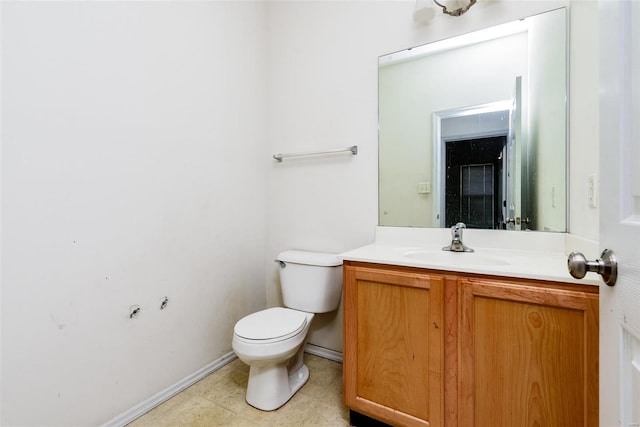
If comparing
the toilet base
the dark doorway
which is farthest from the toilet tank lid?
the dark doorway

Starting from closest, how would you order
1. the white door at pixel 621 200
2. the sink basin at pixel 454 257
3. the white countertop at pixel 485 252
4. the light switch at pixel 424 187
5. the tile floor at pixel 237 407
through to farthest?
the white door at pixel 621 200 → the white countertop at pixel 485 252 → the sink basin at pixel 454 257 → the tile floor at pixel 237 407 → the light switch at pixel 424 187

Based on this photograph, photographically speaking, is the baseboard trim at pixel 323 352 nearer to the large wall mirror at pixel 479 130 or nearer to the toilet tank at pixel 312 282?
the toilet tank at pixel 312 282

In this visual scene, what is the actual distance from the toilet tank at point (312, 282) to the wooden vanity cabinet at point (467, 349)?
404mm

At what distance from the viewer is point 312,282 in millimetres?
1682

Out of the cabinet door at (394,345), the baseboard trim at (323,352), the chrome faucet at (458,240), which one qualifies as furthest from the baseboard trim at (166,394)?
the chrome faucet at (458,240)

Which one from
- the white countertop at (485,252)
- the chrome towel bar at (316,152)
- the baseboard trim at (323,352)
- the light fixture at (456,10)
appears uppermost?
the light fixture at (456,10)

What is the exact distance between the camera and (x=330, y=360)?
74.0 inches

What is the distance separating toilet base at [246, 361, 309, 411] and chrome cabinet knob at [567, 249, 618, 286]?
1.32 meters

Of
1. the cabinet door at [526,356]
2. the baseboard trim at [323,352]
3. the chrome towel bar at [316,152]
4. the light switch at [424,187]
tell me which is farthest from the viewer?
the baseboard trim at [323,352]

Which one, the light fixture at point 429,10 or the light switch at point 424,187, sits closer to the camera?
the light fixture at point 429,10

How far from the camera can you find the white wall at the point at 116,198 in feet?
3.37

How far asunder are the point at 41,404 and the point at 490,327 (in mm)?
1647

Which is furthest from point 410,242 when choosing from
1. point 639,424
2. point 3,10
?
point 3,10

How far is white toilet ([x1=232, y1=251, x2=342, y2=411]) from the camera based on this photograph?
1.35m
